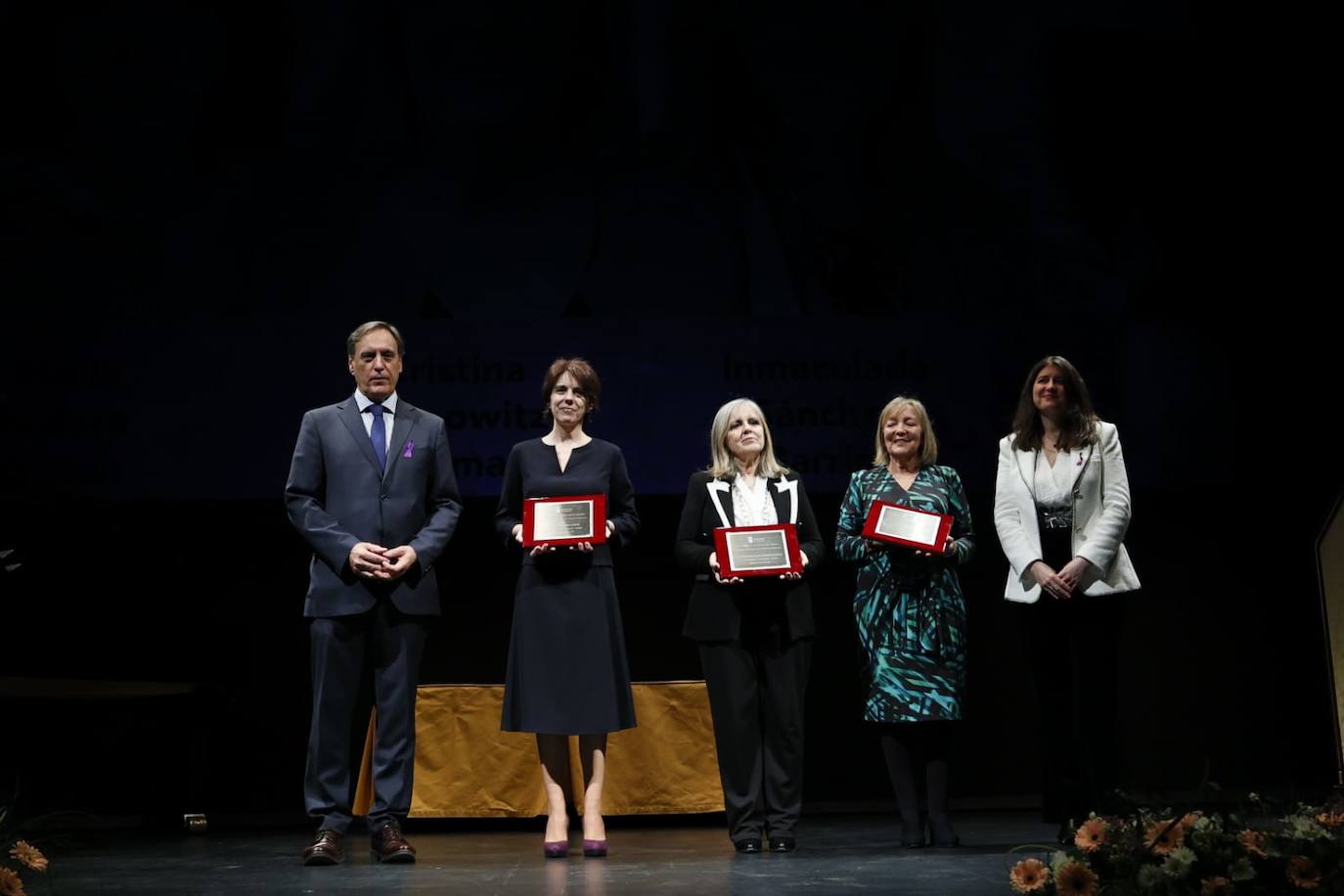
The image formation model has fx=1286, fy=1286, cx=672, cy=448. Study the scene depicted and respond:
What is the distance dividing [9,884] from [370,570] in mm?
1670

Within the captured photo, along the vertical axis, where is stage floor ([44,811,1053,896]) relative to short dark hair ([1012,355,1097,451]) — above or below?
below

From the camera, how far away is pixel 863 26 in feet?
19.7

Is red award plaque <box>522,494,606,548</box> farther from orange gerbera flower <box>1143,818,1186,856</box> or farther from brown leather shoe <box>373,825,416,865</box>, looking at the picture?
orange gerbera flower <box>1143,818,1186,856</box>

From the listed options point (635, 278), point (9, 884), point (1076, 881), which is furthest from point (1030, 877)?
point (635, 278)

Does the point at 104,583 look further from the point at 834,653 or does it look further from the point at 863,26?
the point at 863,26

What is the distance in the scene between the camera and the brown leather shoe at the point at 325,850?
12.9ft

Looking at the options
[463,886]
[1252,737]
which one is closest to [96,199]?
[463,886]

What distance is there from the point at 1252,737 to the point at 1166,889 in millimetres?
4383

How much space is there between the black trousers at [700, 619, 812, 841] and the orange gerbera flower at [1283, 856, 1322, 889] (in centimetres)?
211

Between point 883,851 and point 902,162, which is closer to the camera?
point 883,851

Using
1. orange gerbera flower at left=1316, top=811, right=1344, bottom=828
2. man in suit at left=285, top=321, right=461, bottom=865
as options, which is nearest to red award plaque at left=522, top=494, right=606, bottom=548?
man in suit at left=285, top=321, right=461, bottom=865

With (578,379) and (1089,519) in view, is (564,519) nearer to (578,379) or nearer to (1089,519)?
(578,379)

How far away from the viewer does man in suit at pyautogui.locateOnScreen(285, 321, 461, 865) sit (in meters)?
3.98

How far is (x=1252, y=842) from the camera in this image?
2268 mm
